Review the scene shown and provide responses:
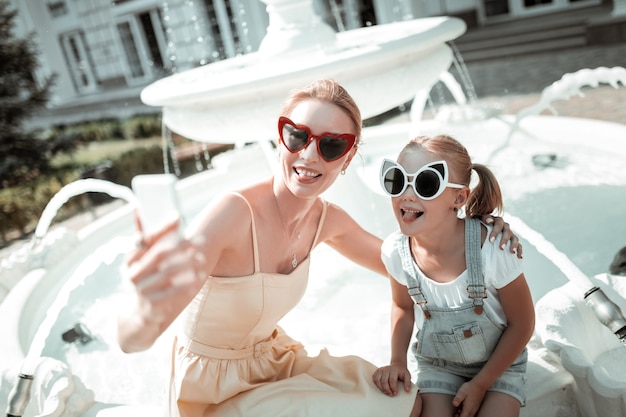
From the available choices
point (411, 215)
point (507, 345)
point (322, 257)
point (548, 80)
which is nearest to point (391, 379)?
point (507, 345)

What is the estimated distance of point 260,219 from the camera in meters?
1.88

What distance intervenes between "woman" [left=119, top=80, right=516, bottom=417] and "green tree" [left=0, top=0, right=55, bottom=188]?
13.2m

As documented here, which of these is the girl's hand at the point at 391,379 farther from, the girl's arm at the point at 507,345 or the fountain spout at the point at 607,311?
the fountain spout at the point at 607,311

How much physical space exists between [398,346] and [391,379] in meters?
0.15

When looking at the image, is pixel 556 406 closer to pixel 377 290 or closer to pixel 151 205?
pixel 377 290

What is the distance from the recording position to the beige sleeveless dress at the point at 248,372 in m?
1.76

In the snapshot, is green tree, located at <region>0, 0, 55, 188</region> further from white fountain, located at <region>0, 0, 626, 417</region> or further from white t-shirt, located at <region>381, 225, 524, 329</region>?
white t-shirt, located at <region>381, 225, 524, 329</region>

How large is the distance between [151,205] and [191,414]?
0.99 m

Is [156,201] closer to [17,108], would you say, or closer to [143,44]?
[17,108]

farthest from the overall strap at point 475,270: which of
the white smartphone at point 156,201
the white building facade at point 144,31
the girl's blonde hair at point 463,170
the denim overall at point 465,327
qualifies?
the white building facade at point 144,31

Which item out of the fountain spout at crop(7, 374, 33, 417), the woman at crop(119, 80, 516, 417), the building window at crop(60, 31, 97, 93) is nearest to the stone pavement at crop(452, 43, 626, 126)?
the woman at crop(119, 80, 516, 417)

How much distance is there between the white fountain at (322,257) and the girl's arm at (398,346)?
11.1 inches

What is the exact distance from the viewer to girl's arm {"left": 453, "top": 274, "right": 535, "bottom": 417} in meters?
1.77

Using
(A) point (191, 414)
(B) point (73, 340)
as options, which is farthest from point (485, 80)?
(A) point (191, 414)
